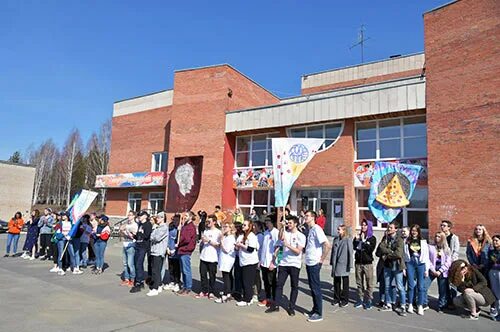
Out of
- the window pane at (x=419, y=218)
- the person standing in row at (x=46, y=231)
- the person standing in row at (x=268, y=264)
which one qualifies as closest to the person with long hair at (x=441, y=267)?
the person standing in row at (x=268, y=264)

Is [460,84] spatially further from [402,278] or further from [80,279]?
[80,279]

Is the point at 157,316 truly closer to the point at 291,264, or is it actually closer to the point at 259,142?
the point at 291,264

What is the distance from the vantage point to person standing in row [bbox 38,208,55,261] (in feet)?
42.2

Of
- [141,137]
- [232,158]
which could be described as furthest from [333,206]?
[141,137]

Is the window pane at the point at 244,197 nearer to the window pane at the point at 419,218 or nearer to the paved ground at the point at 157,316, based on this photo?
the window pane at the point at 419,218

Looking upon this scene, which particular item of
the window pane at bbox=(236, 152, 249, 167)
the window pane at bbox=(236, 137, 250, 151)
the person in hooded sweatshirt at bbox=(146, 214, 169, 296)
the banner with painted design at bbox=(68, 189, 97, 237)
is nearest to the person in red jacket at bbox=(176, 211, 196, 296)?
the person in hooded sweatshirt at bbox=(146, 214, 169, 296)

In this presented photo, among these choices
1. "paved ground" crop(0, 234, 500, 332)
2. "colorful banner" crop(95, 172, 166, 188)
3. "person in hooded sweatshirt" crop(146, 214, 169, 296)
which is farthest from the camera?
"colorful banner" crop(95, 172, 166, 188)

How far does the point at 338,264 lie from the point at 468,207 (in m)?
10.0

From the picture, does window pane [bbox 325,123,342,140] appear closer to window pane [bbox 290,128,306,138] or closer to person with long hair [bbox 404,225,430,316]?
window pane [bbox 290,128,306,138]

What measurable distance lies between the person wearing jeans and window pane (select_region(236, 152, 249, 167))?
51.4ft

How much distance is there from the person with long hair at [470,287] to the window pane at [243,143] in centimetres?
1652

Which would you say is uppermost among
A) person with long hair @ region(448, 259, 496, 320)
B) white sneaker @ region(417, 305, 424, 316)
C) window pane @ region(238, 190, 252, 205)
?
window pane @ region(238, 190, 252, 205)

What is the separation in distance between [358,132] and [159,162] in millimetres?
15276

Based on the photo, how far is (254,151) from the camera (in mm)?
22422
